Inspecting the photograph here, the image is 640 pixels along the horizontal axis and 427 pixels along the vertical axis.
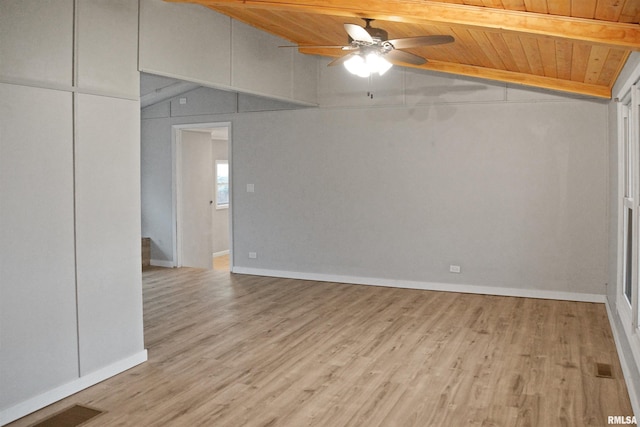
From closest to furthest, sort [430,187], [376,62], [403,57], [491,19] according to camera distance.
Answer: [491,19]
[376,62]
[403,57]
[430,187]

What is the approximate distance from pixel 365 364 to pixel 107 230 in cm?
211

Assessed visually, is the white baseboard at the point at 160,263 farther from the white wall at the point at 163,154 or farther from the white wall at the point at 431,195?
the white wall at the point at 431,195

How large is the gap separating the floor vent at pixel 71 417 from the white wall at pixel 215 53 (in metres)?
2.37

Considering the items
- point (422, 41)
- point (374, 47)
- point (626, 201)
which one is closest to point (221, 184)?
point (374, 47)

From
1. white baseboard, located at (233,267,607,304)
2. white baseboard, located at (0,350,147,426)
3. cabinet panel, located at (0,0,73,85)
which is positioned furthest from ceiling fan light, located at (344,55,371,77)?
white baseboard, located at (233,267,607,304)

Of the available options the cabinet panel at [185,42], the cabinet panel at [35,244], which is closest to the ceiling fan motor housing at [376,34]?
the cabinet panel at [185,42]

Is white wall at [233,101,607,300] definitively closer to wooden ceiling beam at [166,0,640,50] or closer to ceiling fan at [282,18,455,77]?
ceiling fan at [282,18,455,77]

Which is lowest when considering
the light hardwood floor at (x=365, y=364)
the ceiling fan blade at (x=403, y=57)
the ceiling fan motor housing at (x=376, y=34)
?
the light hardwood floor at (x=365, y=364)

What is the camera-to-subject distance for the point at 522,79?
5.71m

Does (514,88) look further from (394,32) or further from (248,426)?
(248,426)

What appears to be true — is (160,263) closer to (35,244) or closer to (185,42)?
(185,42)

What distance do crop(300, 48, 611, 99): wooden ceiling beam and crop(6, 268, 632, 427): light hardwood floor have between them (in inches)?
87.3

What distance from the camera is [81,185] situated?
11.9 feet

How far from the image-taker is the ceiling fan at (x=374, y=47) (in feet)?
12.7
